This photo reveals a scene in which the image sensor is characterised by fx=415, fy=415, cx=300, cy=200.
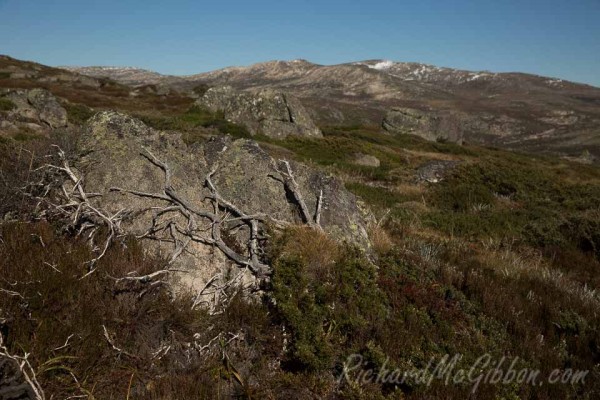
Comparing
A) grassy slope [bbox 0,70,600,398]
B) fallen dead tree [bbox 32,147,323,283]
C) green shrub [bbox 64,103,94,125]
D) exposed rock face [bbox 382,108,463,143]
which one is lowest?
grassy slope [bbox 0,70,600,398]

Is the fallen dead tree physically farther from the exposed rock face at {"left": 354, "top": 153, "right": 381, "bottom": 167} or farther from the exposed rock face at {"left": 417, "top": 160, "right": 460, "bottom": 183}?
the exposed rock face at {"left": 354, "top": 153, "right": 381, "bottom": 167}

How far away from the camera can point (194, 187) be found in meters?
4.96

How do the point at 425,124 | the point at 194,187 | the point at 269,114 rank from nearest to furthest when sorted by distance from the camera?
the point at 194,187 → the point at 269,114 → the point at 425,124

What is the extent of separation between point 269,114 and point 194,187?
88.1ft

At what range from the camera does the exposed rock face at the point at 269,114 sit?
30.0 metres

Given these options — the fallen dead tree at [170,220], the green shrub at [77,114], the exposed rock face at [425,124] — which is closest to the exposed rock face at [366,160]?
the green shrub at [77,114]

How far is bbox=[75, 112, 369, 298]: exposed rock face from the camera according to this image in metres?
4.33

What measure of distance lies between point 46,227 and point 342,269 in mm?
2909

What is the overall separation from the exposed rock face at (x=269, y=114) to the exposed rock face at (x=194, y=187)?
23737mm

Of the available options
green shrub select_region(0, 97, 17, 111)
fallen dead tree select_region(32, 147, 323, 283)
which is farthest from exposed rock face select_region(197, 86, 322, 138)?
fallen dead tree select_region(32, 147, 323, 283)

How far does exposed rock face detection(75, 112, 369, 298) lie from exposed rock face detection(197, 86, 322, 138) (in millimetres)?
23737

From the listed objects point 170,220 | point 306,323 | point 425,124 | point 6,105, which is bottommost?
point 306,323

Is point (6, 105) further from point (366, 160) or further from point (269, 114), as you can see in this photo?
point (366, 160)

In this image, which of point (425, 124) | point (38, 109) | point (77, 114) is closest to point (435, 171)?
point (38, 109)
